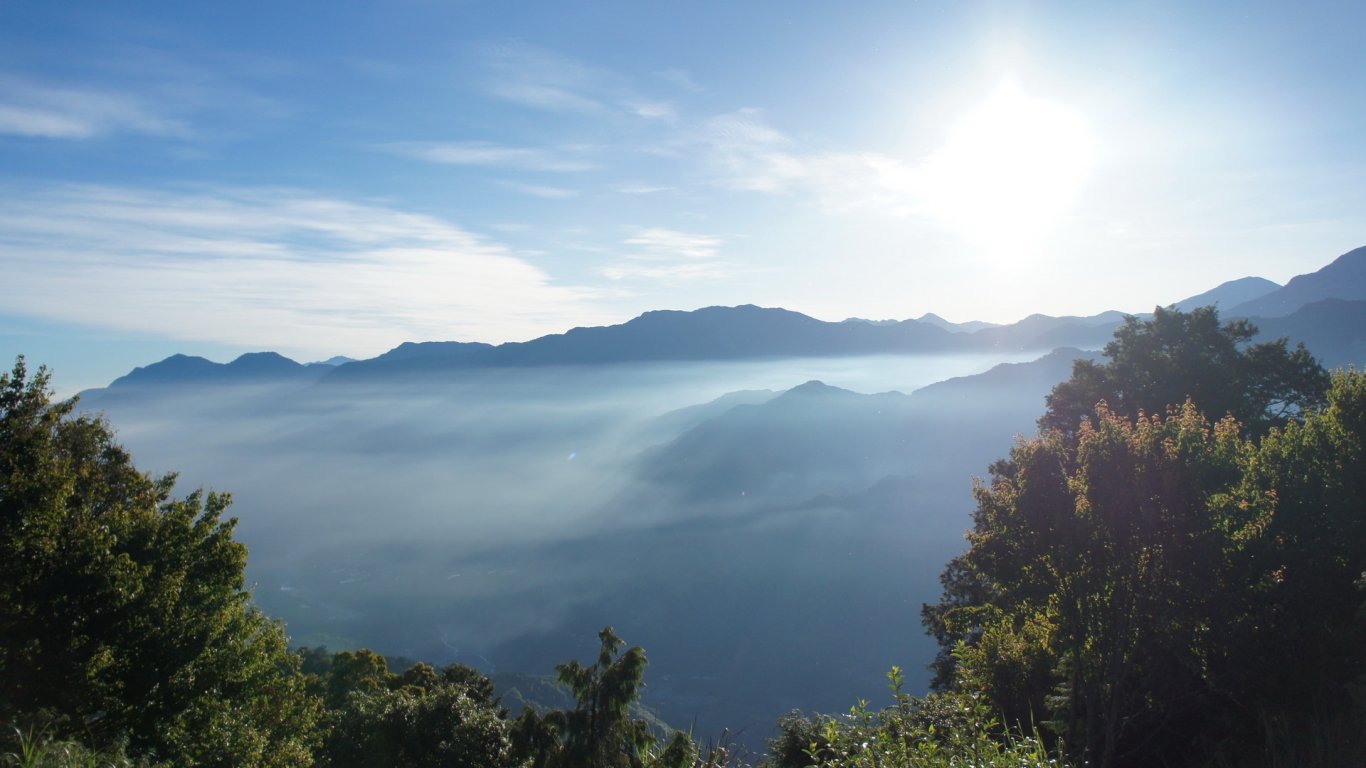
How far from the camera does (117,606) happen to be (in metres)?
11.4

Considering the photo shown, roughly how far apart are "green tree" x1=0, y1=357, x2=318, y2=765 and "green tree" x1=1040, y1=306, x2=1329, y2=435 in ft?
85.8

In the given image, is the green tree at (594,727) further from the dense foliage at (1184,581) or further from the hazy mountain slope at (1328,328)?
the hazy mountain slope at (1328,328)

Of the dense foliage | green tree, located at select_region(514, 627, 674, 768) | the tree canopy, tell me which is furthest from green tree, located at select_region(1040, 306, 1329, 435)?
green tree, located at select_region(514, 627, 674, 768)

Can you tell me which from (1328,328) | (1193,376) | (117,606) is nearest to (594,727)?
(117,606)

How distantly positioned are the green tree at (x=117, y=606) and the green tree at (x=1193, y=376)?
2614cm

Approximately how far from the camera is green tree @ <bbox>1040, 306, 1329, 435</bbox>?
24641mm

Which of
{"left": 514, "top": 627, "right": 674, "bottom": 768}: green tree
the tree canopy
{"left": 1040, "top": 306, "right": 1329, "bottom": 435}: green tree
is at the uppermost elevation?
{"left": 1040, "top": 306, "right": 1329, "bottom": 435}: green tree

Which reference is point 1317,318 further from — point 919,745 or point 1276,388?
point 919,745

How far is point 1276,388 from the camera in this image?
25906 mm

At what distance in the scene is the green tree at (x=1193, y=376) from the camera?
2464 centimetres

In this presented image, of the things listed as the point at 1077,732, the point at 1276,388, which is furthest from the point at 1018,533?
the point at 1276,388

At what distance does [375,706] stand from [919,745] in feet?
52.6

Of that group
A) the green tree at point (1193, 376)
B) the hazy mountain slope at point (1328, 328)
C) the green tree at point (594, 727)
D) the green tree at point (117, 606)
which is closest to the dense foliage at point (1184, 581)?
the green tree at point (594, 727)

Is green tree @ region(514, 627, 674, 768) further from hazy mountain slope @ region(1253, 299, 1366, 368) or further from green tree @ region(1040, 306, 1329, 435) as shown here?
hazy mountain slope @ region(1253, 299, 1366, 368)
